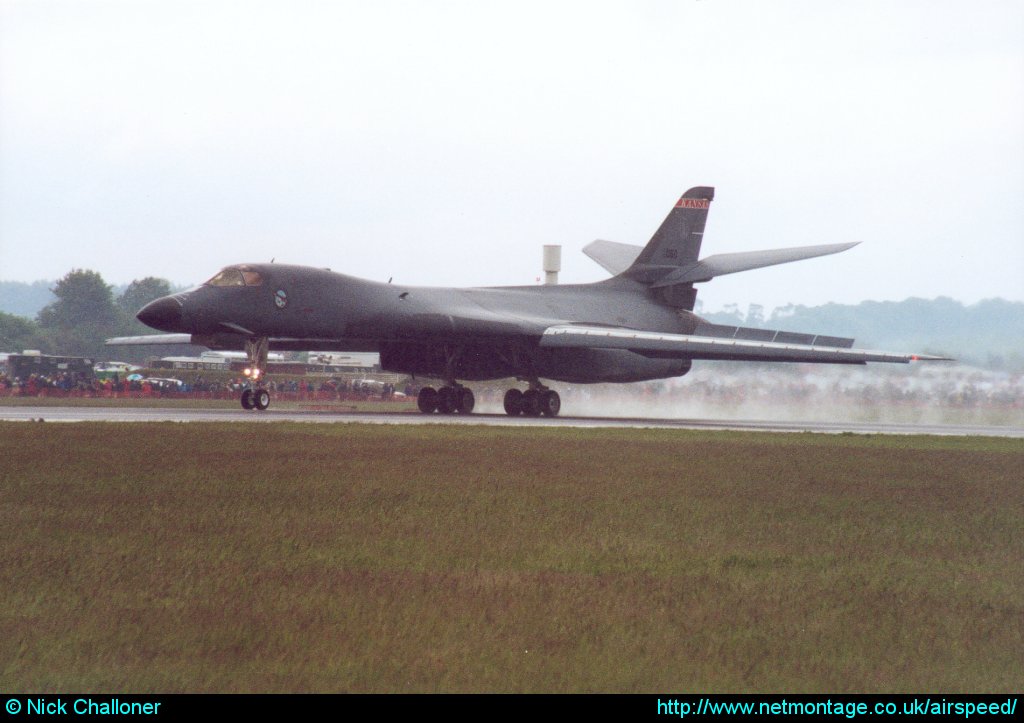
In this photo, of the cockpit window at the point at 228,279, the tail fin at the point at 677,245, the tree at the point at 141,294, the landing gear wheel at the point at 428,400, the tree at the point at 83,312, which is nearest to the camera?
the cockpit window at the point at 228,279

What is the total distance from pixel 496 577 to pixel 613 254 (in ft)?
101

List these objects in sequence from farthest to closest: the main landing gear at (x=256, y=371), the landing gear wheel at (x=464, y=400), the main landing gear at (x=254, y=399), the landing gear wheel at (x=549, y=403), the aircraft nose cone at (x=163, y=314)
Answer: the landing gear wheel at (x=549, y=403), the landing gear wheel at (x=464, y=400), the main landing gear at (x=254, y=399), the main landing gear at (x=256, y=371), the aircraft nose cone at (x=163, y=314)

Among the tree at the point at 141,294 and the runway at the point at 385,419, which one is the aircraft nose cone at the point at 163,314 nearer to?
the runway at the point at 385,419

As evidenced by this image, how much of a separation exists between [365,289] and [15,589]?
21653mm

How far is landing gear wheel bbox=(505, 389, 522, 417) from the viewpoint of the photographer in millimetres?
31703

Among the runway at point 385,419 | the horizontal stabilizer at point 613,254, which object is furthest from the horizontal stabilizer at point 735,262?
the runway at point 385,419

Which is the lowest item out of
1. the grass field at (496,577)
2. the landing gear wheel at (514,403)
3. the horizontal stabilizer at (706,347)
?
the grass field at (496,577)

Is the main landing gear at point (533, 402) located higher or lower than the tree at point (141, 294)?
lower

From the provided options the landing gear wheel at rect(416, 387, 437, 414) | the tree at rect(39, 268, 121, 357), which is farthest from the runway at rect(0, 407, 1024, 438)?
the tree at rect(39, 268, 121, 357)

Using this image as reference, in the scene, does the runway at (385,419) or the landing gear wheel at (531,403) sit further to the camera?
the landing gear wheel at (531,403)

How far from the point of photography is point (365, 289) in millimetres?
28297

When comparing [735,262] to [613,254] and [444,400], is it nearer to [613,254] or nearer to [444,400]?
[613,254]

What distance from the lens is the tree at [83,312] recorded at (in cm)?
8031

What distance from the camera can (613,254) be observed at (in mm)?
37688
